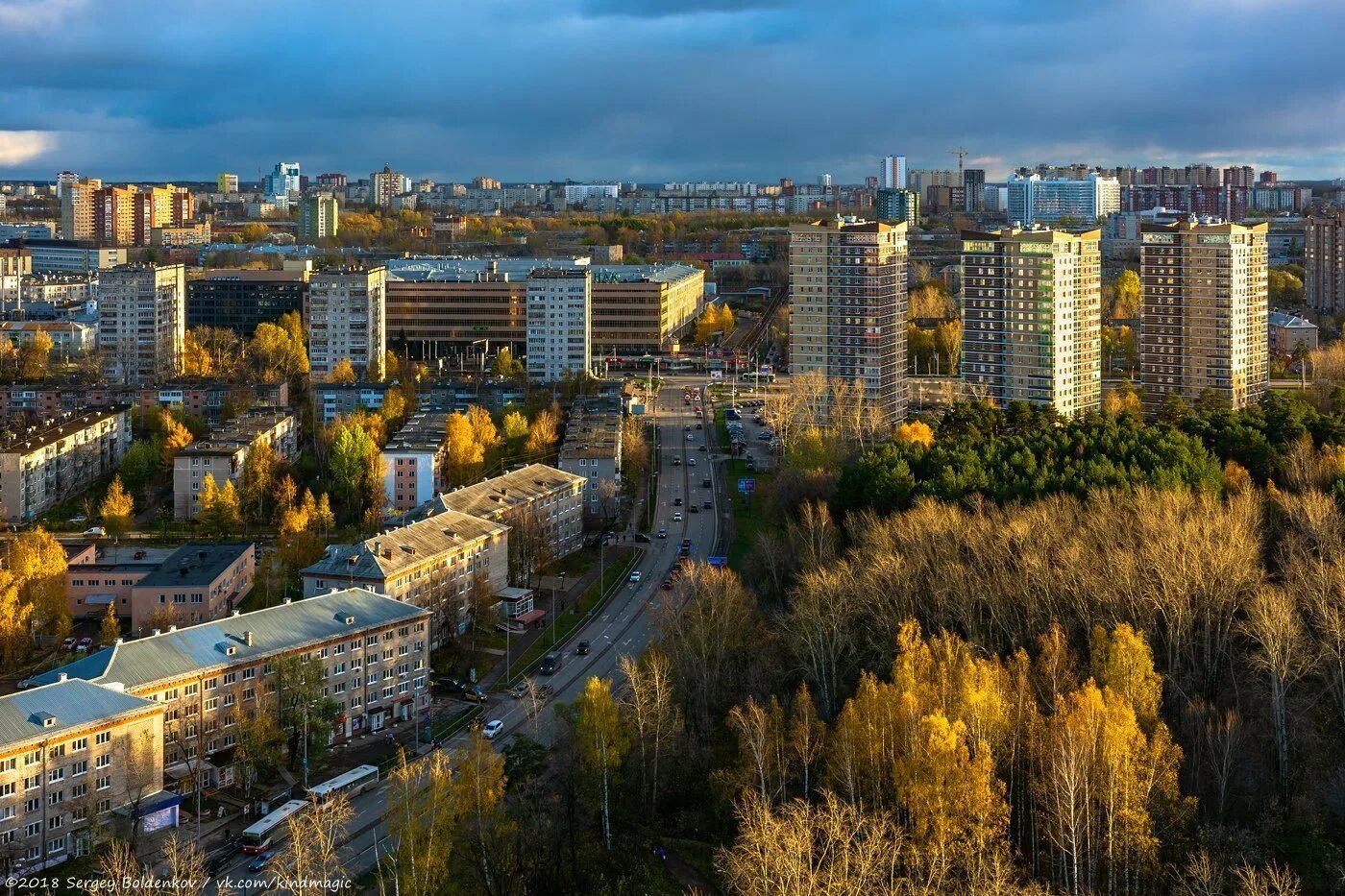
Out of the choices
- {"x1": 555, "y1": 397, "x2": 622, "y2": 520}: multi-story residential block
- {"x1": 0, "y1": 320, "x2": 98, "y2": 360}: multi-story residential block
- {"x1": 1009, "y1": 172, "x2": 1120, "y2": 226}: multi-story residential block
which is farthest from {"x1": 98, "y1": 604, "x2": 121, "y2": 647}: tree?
{"x1": 1009, "y1": 172, "x2": 1120, "y2": 226}: multi-story residential block

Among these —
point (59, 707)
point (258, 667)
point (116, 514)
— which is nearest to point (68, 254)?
point (116, 514)

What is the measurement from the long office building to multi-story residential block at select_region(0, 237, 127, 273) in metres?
23.9

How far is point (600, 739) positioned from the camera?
13.4 m

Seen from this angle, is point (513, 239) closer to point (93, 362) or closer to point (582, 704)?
point (93, 362)

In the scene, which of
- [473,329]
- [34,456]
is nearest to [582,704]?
[34,456]

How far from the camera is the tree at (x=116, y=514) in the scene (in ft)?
78.0

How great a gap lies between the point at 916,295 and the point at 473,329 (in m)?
13.8

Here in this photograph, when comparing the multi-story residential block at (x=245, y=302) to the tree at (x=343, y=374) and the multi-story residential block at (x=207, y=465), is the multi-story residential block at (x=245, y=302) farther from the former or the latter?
the multi-story residential block at (x=207, y=465)

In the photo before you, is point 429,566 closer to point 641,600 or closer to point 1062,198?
point 641,600

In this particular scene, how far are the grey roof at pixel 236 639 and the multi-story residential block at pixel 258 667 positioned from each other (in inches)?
0.4

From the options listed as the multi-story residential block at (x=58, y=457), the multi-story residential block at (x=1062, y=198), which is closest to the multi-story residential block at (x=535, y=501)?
the multi-story residential block at (x=58, y=457)

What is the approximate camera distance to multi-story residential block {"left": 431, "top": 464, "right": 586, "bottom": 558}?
2175 cm

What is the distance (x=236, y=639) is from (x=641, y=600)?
6.62 m

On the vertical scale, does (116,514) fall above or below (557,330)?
below
